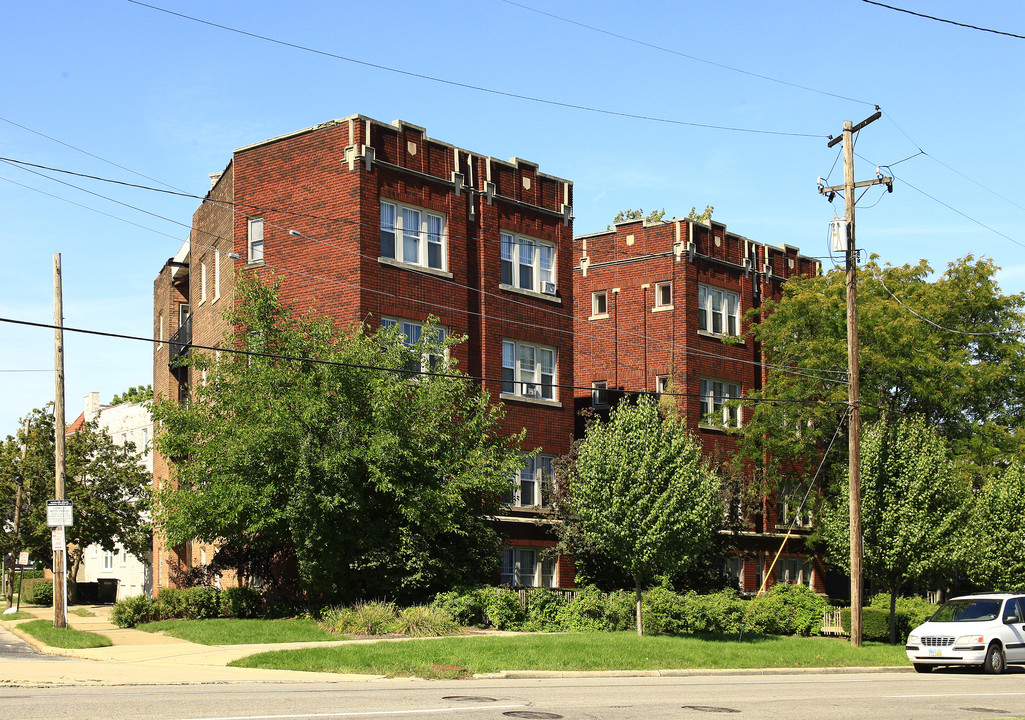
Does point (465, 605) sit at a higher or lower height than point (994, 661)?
higher

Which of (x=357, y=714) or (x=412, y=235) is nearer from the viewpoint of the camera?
(x=357, y=714)

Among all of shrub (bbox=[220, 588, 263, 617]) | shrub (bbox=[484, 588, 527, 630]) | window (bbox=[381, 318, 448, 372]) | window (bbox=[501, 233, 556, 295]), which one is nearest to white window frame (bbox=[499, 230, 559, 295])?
window (bbox=[501, 233, 556, 295])

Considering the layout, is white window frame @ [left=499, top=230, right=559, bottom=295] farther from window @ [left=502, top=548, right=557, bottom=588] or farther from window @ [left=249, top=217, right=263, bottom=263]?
window @ [left=502, top=548, right=557, bottom=588]

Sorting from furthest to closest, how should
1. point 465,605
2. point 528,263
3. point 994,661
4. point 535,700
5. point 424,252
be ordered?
point 528,263
point 424,252
point 465,605
point 994,661
point 535,700

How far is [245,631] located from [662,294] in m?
22.5

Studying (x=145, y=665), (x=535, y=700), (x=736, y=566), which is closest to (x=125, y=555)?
(x=736, y=566)

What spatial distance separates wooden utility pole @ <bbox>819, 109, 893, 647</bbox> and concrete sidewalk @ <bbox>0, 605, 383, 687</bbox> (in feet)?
43.0

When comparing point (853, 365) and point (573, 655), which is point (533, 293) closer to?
point (853, 365)

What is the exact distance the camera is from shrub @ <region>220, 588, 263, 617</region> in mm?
28250

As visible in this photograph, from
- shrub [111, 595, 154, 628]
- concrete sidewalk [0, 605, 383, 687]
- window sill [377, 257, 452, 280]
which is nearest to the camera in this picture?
concrete sidewalk [0, 605, 383, 687]

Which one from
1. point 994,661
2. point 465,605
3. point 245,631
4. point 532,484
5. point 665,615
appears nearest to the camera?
point 994,661

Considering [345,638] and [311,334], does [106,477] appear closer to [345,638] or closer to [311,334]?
[311,334]

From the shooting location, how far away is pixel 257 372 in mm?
26797

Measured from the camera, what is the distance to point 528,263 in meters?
35.7
